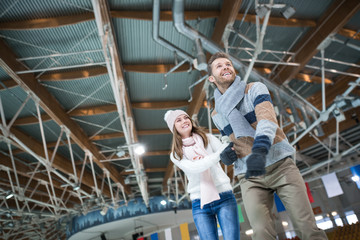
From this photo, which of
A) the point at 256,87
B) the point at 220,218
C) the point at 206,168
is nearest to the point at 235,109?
the point at 256,87

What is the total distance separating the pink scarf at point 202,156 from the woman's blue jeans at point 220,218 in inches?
3.9

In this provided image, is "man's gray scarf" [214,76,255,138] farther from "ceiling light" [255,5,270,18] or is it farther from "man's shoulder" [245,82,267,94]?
"ceiling light" [255,5,270,18]

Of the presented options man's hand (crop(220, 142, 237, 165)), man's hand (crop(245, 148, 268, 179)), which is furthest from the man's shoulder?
man's hand (crop(245, 148, 268, 179))

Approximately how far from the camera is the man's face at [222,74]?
7.93 feet

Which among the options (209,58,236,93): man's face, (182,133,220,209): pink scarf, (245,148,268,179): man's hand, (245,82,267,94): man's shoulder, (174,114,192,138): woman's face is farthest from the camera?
(174,114,192,138): woman's face

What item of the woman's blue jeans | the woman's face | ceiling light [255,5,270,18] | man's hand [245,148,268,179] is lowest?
the woman's blue jeans

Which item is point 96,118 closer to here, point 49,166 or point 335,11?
point 49,166

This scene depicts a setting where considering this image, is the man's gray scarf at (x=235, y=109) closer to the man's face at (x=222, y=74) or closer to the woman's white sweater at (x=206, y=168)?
the man's face at (x=222, y=74)

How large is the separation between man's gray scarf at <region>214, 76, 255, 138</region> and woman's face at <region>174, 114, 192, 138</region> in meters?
0.76

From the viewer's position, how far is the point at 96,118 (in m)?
11.6

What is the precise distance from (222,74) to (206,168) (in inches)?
35.9

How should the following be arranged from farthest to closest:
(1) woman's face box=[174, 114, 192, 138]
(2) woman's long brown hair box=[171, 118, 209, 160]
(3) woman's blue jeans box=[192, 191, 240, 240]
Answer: (1) woman's face box=[174, 114, 192, 138], (2) woman's long brown hair box=[171, 118, 209, 160], (3) woman's blue jeans box=[192, 191, 240, 240]

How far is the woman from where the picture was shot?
269 centimetres

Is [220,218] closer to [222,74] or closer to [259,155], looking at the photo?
[259,155]
